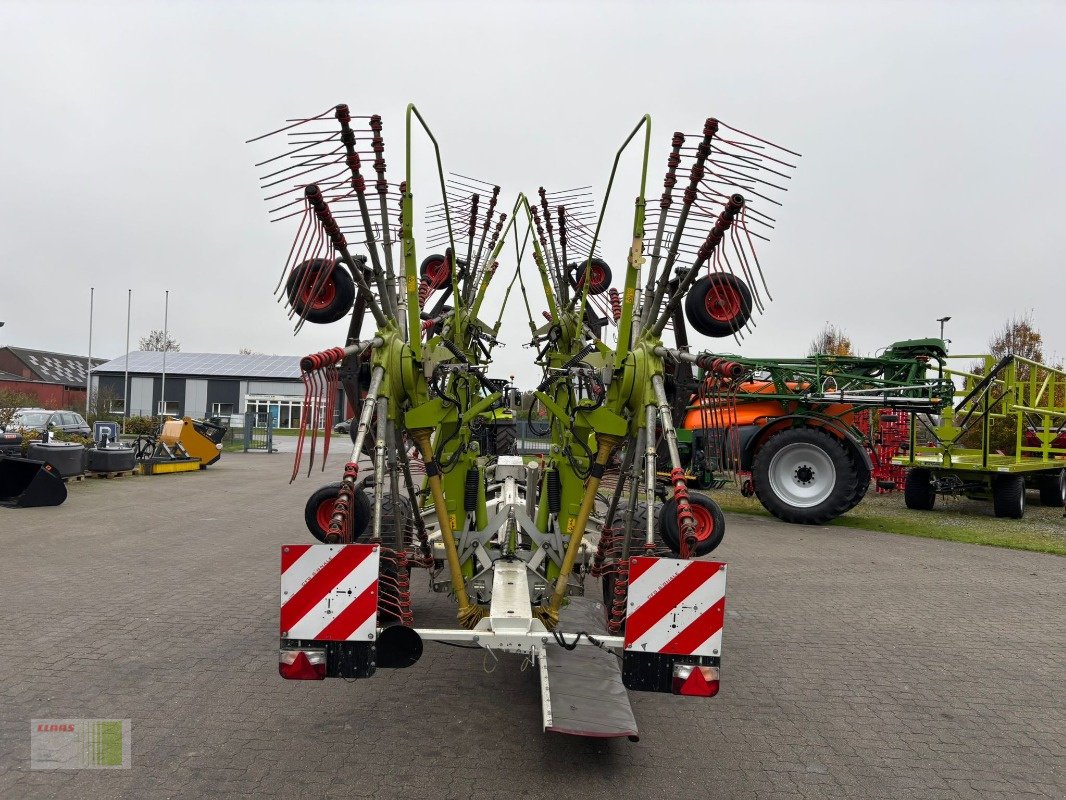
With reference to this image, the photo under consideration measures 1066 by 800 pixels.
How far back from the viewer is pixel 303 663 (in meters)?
3.46

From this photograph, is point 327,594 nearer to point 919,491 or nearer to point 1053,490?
point 919,491

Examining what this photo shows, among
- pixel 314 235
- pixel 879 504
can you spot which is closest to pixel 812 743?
pixel 314 235

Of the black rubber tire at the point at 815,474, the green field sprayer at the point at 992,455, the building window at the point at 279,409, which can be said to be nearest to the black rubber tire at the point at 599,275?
the black rubber tire at the point at 815,474

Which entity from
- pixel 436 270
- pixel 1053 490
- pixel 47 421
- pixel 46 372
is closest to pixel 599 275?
pixel 436 270

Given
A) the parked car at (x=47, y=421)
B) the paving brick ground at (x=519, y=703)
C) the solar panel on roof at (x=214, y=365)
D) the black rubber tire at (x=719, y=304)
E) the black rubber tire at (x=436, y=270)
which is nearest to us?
the paving brick ground at (x=519, y=703)

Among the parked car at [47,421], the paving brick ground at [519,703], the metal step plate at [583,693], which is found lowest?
the paving brick ground at [519,703]

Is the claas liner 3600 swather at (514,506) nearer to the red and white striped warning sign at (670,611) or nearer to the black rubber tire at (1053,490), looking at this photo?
the red and white striped warning sign at (670,611)

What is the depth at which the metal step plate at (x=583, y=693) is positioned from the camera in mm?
3861

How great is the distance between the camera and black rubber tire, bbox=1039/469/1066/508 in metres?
15.1

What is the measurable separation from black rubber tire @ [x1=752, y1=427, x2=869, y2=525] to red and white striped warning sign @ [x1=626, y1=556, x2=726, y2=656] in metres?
9.53

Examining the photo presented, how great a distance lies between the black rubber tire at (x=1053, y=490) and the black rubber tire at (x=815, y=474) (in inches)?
228

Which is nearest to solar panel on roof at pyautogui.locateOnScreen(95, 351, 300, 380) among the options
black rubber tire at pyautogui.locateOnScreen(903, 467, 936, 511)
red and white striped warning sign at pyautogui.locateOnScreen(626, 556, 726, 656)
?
black rubber tire at pyautogui.locateOnScreen(903, 467, 936, 511)

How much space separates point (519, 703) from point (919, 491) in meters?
12.8

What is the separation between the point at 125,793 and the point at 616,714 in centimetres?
234
